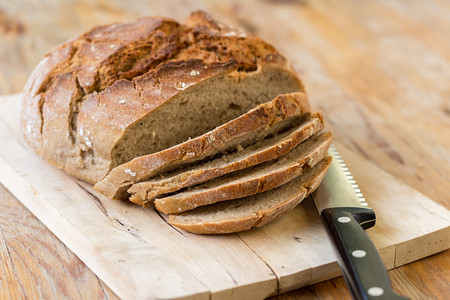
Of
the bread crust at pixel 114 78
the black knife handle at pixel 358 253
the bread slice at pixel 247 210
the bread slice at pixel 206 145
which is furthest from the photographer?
the bread crust at pixel 114 78

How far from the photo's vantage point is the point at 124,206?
300 centimetres

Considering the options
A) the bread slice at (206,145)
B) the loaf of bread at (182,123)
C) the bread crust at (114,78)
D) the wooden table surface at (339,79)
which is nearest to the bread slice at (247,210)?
the loaf of bread at (182,123)

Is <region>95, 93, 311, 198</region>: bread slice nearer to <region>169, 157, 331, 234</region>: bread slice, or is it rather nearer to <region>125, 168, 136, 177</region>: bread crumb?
<region>125, 168, 136, 177</region>: bread crumb

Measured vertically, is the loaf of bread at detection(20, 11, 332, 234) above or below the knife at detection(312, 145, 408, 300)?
above

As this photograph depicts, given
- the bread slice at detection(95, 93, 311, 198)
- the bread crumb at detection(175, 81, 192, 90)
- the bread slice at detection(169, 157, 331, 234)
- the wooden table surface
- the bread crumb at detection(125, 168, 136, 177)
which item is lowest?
the wooden table surface

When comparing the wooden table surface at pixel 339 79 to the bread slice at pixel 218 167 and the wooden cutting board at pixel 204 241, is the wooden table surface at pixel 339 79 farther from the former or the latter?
the bread slice at pixel 218 167

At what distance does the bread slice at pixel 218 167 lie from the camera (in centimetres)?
278

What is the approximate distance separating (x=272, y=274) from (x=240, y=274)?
Answer: 0.13m

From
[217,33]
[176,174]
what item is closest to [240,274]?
[176,174]

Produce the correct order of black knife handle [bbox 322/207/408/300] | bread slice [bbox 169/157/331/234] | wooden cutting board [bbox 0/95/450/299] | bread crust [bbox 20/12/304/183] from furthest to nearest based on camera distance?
1. bread crust [bbox 20/12/304/183]
2. bread slice [bbox 169/157/331/234]
3. wooden cutting board [bbox 0/95/450/299]
4. black knife handle [bbox 322/207/408/300]

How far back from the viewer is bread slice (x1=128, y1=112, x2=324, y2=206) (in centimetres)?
278

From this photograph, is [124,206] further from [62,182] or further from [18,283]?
[18,283]

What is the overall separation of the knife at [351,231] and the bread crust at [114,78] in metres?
0.65

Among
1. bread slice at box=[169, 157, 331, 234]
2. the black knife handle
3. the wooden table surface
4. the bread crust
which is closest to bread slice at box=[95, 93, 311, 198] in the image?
the bread crust
